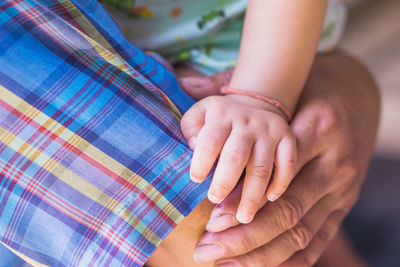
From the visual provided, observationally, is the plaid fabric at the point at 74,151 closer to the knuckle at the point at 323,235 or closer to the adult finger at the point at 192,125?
the adult finger at the point at 192,125

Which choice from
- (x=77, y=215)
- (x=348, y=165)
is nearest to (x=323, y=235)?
(x=348, y=165)

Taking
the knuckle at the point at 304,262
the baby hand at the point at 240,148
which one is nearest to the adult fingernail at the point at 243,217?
the baby hand at the point at 240,148

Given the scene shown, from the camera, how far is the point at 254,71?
0.60 metres

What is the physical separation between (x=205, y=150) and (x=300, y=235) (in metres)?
0.28

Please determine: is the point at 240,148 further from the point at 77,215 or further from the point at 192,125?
the point at 77,215

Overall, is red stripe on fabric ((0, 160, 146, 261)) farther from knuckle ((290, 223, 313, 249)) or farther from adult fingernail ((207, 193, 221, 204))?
knuckle ((290, 223, 313, 249))

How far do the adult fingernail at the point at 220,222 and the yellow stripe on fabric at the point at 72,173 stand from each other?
8cm

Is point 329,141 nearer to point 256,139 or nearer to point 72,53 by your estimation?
point 256,139

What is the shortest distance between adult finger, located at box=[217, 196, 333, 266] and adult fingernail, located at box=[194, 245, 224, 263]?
0.03 m

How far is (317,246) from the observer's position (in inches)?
28.5

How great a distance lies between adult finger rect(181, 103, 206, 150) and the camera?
50cm

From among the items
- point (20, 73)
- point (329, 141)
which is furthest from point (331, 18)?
point (20, 73)

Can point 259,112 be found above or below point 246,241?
above

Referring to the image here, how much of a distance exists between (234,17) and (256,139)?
43 cm
